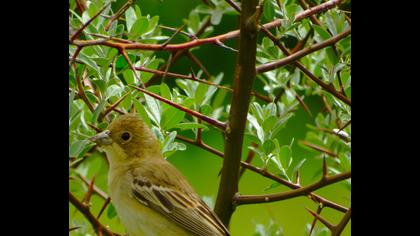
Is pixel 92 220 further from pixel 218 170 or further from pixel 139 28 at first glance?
pixel 218 170

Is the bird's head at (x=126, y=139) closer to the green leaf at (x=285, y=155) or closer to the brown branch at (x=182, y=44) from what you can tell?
the brown branch at (x=182, y=44)

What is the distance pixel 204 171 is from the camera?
2510 millimetres

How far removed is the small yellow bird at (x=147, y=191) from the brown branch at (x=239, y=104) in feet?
1.04

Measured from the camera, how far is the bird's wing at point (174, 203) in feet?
6.64

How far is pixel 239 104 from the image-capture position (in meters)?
1.52

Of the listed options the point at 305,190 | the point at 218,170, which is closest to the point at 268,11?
the point at 305,190

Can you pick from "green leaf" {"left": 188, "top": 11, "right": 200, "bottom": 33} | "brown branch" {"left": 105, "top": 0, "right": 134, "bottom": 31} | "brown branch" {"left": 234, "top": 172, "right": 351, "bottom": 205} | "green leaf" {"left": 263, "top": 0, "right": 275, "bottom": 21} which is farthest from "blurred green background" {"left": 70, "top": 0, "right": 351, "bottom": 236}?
"brown branch" {"left": 234, "top": 172, "right": 351, "bottom": 205}

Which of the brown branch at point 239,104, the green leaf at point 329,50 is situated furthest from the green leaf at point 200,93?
the brown branch at point 239,104

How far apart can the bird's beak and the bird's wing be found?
0.29 m
